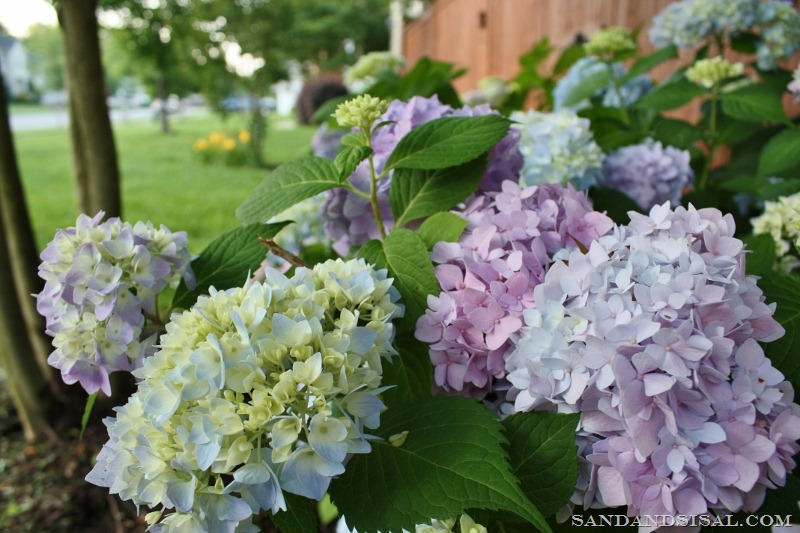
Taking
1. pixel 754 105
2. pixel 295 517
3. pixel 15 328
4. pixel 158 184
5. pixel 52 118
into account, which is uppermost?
pixel 754 105

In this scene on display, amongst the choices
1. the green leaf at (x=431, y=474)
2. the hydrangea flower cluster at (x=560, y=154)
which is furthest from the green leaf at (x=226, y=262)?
the hydrangea flower cluster at (x=560, y=154)

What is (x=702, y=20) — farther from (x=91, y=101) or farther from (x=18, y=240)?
(x=18, y=240)

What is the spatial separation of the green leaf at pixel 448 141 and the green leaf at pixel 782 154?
556mm

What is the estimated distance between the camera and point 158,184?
756cm

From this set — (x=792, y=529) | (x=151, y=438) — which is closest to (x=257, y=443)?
(x=151, y=438)

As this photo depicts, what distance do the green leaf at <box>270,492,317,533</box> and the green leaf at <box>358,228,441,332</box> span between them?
0.63 ft

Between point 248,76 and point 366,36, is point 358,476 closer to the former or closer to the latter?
point 248,76

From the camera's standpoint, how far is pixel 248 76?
12625 millimetres

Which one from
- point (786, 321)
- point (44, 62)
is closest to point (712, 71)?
point (786, 321)

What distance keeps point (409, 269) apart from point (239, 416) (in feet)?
0.80

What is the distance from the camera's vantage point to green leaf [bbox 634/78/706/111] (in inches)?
48.1

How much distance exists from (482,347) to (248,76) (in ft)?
42.9

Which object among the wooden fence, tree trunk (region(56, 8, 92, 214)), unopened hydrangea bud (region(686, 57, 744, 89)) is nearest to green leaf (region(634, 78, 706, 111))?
unopened hydrangea bud (region(686, 57, 744, 89))

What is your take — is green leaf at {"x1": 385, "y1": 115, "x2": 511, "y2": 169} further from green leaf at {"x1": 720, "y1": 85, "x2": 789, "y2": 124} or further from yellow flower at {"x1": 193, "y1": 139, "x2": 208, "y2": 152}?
yellow flower at {"x1": 193, "y1": 139, "x2": 208, "y2": 152}
